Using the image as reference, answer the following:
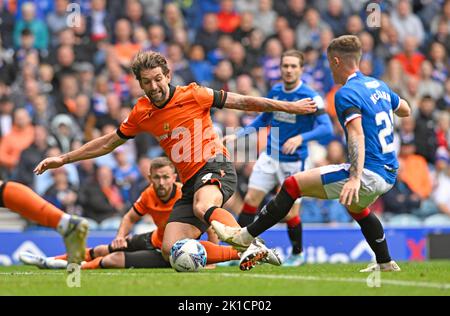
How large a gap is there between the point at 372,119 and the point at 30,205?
124 inches

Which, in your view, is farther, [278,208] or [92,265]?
[92,265]

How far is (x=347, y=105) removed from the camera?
8.77 m

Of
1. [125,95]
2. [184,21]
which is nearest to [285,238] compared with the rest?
[125,95]

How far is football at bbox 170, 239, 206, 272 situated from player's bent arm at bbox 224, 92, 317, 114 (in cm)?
141

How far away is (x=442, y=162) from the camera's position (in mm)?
18344

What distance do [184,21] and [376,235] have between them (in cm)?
1110

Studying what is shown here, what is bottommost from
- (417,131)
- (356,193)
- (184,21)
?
(356,193)

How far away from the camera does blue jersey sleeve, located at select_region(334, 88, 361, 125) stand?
8688mm

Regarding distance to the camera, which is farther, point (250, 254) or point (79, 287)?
point (250, 254)

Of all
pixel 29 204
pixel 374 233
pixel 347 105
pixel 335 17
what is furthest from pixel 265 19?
pixel 29 204

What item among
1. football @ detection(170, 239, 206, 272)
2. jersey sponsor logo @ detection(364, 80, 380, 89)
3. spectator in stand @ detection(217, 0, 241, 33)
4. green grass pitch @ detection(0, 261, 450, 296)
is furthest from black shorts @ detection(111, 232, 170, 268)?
spectator in stand @ detection(217, 0, 241, 33)

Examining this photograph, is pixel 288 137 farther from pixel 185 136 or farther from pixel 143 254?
pixel 185 136

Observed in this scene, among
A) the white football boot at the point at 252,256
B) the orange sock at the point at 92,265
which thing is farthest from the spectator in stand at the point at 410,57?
the white football boot at the point at 252,256
